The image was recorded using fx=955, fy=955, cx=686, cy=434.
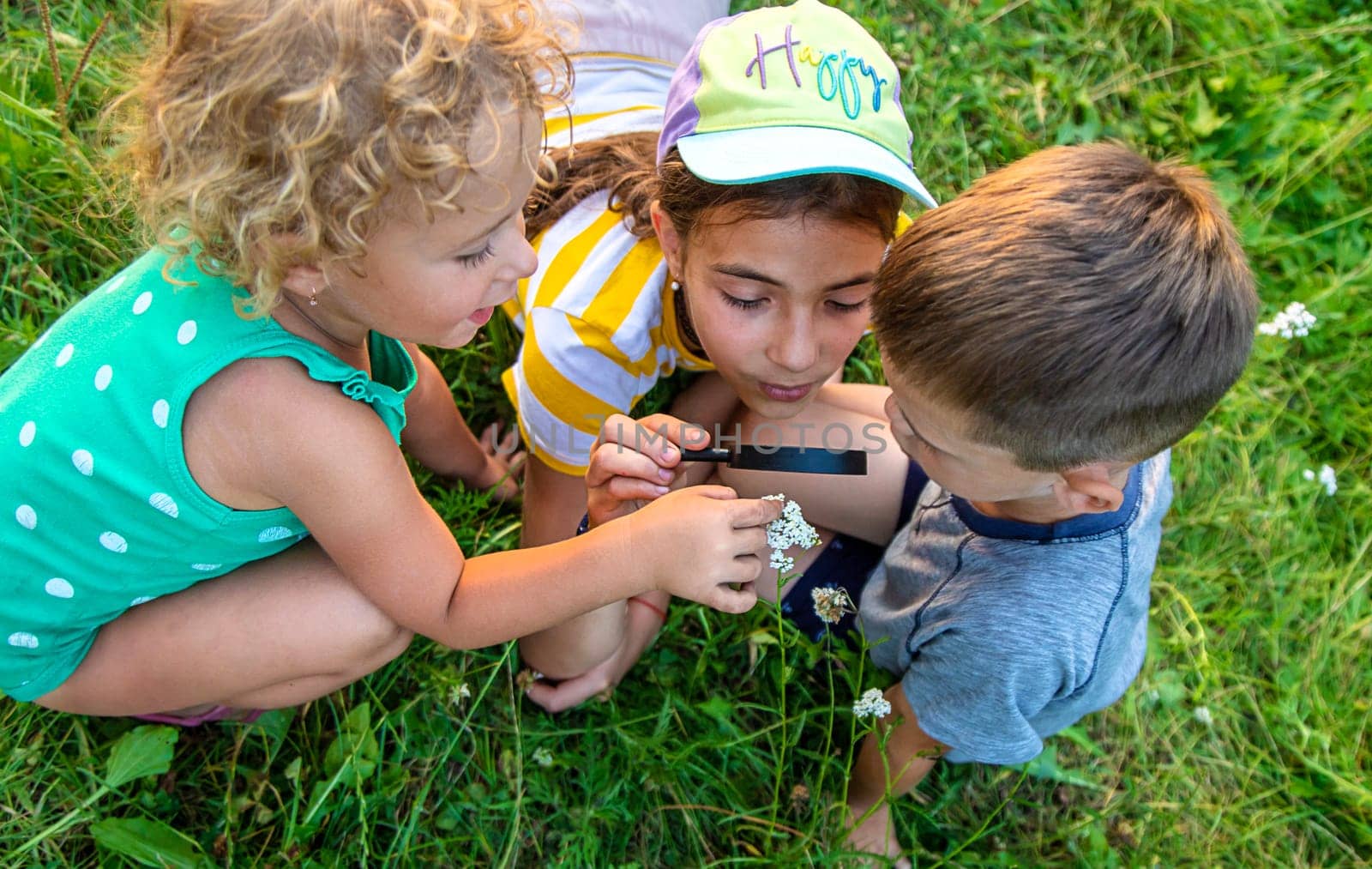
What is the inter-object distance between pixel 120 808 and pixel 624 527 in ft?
4.48

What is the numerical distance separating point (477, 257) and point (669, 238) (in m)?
0.55

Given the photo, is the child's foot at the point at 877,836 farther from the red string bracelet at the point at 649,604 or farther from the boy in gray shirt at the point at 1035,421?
Result: the red string bracelet at the point at 649,604

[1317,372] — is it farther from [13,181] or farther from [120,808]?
[13,181]

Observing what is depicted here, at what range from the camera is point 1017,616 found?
5.61ft

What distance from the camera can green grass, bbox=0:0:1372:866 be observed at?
205cm

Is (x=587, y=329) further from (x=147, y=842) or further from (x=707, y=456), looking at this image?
(x=147, y=842)

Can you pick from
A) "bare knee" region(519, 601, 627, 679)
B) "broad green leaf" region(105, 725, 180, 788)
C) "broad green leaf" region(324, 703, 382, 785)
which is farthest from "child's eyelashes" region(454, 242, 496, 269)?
"broad green leaf" region(105, 725, 180, 788)

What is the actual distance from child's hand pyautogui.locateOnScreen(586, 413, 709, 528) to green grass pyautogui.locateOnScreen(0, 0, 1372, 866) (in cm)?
38

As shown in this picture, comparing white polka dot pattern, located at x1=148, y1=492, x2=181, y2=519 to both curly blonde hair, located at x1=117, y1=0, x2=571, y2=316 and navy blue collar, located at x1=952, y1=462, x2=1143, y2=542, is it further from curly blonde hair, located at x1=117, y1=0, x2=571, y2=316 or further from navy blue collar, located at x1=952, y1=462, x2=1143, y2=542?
navy blue collar, located at x1=952, y1=462, x2=1143, y2=542

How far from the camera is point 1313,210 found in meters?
3.05

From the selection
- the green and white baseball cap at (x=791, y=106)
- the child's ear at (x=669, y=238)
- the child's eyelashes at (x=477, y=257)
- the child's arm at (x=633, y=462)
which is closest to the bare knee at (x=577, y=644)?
the child's arm at (x=633, y=462)

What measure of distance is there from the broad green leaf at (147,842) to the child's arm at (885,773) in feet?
4.51

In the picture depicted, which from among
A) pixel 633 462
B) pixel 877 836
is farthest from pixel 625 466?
pixel 877 836

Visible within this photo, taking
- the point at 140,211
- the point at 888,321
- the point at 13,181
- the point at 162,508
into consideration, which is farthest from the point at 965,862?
the point at 13,181
